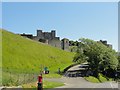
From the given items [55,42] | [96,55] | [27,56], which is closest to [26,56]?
[27,56]

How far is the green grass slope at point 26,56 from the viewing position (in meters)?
68.1

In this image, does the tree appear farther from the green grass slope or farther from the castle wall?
the castle wall

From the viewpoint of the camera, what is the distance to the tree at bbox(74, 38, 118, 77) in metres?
74.4

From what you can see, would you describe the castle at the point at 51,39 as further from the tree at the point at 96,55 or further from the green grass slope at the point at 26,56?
the tree at the point at 96,55

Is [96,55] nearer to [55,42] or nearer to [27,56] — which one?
[27,56]

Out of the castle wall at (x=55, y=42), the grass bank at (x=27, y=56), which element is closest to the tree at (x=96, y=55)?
the grass bank at (x=27, y=56)

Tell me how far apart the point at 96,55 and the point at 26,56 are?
15910 mm

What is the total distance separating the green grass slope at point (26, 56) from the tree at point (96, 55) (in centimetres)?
763

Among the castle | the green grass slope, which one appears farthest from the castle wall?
the green grass slope

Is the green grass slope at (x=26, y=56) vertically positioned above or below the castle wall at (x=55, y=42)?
below

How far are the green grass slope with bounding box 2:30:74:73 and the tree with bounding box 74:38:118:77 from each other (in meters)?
7.63

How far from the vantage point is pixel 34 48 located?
303ft

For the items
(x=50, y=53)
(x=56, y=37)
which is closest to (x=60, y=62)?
(x=50, y=53)

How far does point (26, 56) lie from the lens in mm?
78875
